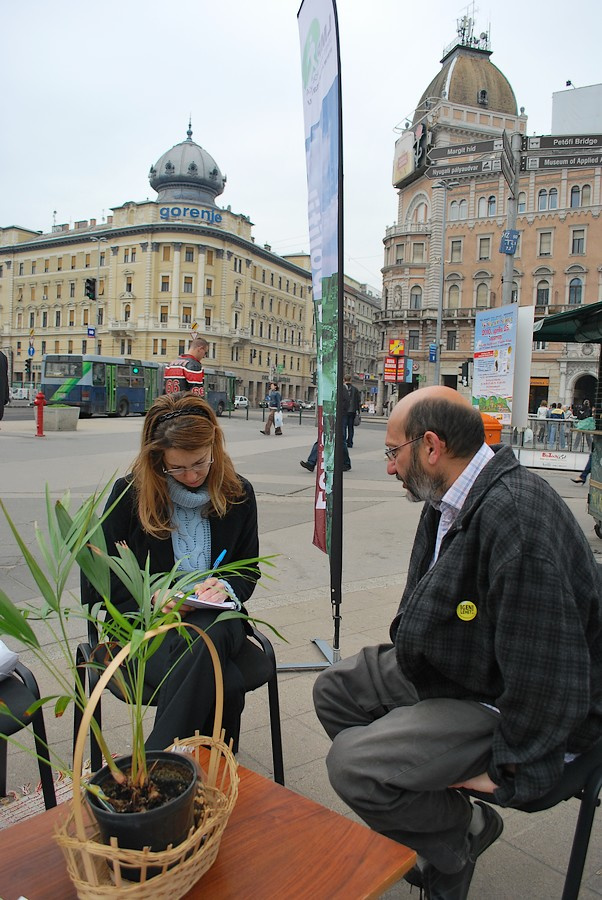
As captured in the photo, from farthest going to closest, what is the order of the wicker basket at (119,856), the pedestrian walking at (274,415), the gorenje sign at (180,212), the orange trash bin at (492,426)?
the gorenje sign at (180,212) < the pedestrian walking at (274,415) < the orange trash bin at (492,426) < the wicker basket at (119,856)

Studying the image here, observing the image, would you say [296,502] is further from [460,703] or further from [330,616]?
[460,703]

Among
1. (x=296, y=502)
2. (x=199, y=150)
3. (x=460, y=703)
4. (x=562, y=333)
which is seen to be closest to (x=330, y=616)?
(x=460, y=703)

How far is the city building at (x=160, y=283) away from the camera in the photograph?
68250mm

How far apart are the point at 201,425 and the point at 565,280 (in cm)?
5637

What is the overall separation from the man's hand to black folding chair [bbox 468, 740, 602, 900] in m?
0.02

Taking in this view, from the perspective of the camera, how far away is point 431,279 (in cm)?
5831

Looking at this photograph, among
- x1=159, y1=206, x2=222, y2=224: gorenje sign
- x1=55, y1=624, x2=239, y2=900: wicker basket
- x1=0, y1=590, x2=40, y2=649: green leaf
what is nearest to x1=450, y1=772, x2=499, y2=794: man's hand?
x1=55, y1=624, x2=239, y2=900: wicker basket

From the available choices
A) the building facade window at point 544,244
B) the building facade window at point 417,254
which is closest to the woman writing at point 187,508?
the building facade window at point 544,244

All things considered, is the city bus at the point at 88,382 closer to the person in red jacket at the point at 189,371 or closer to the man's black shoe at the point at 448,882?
the person in red jacket at the point at 189,371

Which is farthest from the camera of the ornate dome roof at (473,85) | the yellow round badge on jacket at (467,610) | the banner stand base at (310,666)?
the ornate dome roof at (473,85)

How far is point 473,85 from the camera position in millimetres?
61844

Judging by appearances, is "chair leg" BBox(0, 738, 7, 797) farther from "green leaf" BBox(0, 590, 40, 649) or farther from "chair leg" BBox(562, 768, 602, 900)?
"chair leg" BBox(562, 768, 602, 900)

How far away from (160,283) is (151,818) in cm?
7184

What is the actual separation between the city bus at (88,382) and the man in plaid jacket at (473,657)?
93.2 ft
